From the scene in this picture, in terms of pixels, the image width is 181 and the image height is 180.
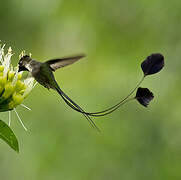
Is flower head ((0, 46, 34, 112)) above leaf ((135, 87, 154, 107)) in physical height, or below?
above

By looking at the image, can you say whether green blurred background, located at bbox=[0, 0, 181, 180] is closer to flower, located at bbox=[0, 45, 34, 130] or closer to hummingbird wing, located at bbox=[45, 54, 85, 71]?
flower, located at bbox=[0, 45, 34, 130]

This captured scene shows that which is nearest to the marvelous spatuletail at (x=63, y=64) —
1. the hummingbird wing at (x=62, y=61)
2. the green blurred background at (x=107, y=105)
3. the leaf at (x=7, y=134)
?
the hummingbird wing at (x=62, y=61)

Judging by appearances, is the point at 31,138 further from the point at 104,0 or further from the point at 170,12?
the point at 104,0

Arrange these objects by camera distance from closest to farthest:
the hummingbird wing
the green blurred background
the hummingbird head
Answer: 1. the hummingbird wing
2. the hummingbird head
3. the green blurred background

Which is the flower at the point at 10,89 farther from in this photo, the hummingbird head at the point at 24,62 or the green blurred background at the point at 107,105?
the green blurred background at the point at 107,105

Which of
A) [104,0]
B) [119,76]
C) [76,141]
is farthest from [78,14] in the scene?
[76,141]

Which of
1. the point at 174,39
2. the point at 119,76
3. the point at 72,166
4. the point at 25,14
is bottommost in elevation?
the point at 72,166

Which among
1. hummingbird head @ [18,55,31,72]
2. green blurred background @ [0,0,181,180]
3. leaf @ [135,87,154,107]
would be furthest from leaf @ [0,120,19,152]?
green blurred background @ [0,0,181,180]

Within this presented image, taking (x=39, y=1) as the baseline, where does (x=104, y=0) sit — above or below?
above

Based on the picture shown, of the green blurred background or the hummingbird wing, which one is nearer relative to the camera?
the hummingbird wing
